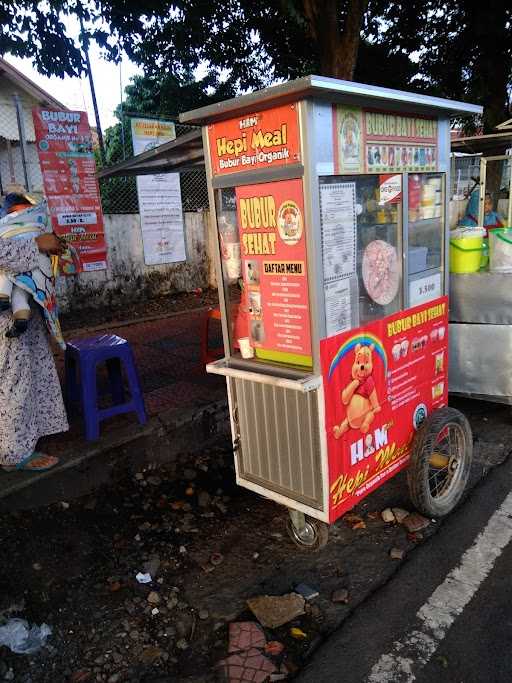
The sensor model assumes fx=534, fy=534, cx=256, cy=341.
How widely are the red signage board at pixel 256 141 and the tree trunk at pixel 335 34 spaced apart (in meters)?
5.55

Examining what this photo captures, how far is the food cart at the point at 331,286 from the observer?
233 centimetres

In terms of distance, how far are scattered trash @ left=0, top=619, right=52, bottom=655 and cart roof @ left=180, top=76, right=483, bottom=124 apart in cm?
243

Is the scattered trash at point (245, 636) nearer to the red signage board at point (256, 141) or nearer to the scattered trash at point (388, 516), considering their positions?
the scattered trash at point (388, 516)

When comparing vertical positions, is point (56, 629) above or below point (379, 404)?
below

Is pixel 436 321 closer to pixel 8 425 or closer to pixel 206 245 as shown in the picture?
pixel 8 425

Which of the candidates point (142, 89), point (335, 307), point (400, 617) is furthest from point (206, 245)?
point (142, 89)

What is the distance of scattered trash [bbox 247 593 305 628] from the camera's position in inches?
95.5

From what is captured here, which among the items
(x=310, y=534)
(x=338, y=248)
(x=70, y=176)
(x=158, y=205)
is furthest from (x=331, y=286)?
(x=158, y=205)

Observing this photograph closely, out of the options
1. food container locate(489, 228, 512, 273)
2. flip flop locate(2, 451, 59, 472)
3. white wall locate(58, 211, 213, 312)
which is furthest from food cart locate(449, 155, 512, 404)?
white wall locate(58, 211, 213, 312)

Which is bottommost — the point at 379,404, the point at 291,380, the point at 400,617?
the point at 400,617

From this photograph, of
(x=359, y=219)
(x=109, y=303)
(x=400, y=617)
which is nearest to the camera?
(x=400, y=617)

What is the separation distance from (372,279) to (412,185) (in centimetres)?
60

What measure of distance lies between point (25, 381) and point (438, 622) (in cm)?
261

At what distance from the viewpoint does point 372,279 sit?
108 inches
